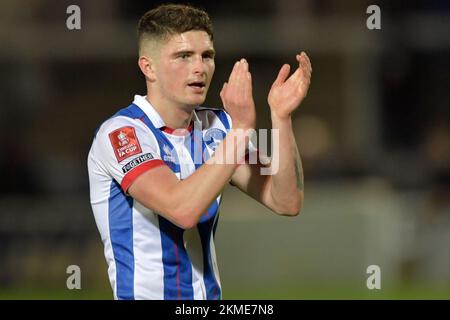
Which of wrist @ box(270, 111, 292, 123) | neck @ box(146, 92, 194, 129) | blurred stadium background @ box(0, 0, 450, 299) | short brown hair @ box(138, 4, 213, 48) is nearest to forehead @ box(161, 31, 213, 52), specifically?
short brown hair @ box(138, 4, 213, 48)

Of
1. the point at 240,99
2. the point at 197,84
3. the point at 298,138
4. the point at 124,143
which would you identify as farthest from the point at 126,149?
the point at 298,138

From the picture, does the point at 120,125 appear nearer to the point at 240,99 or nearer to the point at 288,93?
the point at 240,99

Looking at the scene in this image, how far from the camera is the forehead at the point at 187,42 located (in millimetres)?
4547

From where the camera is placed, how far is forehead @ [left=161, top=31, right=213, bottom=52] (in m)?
4.55

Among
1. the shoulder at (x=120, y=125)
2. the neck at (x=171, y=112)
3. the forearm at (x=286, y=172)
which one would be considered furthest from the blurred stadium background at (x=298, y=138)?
the shoulder at (x=120, y=125)

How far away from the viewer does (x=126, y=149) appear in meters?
4.36

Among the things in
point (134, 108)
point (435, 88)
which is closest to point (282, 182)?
point (134, 108)

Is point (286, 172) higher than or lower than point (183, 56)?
lower

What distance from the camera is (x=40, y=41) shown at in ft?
40.7

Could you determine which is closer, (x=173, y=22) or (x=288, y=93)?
(x=288, y=93)

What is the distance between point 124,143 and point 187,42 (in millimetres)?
609

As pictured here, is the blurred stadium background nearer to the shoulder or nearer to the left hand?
the shoulder

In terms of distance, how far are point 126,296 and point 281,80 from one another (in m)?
1.29

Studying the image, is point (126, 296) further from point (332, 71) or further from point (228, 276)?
point (332, 71)
